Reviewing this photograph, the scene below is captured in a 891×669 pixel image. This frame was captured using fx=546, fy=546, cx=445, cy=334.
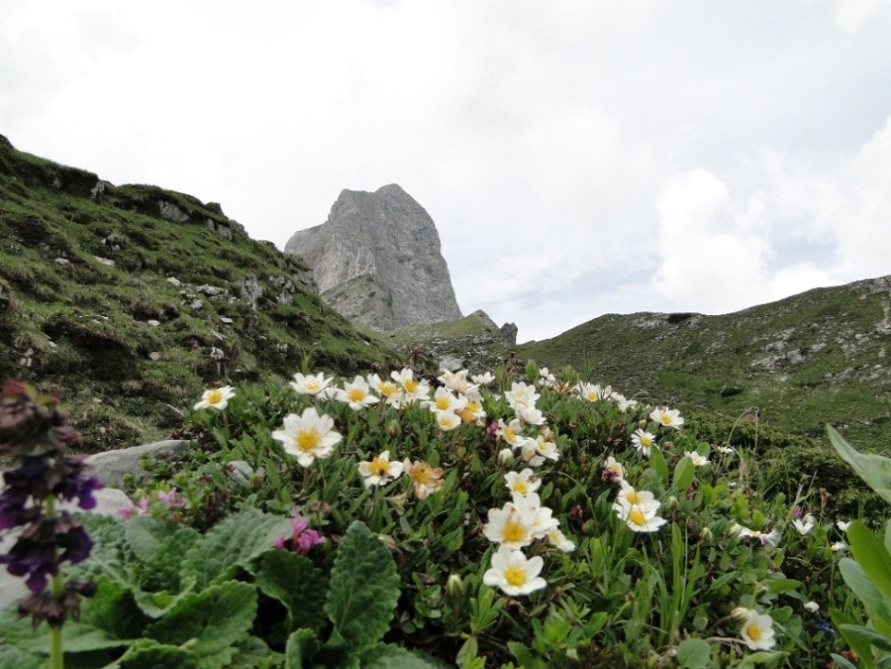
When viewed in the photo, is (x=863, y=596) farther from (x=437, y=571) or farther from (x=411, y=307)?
(x=411, y=307)

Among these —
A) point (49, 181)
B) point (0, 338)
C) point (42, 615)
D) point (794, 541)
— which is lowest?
point (794, 541)

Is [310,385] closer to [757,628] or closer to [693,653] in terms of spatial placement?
[693,653]

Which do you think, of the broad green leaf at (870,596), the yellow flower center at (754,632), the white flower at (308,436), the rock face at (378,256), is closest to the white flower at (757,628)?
the yellow flower center at (754,632)

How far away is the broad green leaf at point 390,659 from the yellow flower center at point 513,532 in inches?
20.5

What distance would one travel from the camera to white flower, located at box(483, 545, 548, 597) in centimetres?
188

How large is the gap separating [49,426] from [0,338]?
1208cm

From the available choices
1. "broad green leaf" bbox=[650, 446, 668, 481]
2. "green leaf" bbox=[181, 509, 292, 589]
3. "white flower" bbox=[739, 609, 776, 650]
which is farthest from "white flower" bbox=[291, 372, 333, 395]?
"white flower" bbox=[739, 609, 776, 650]

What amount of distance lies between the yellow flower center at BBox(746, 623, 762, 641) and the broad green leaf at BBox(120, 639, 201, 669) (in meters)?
1.93

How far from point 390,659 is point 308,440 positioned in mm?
900

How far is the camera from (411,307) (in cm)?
17012

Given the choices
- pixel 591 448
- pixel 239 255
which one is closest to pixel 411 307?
pixel 239 255

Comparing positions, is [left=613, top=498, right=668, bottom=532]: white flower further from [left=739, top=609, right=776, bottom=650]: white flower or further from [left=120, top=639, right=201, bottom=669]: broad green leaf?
[left=120, top=639, right=201, bottom=669]: broad green leaf

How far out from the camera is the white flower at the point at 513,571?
6.16 ft

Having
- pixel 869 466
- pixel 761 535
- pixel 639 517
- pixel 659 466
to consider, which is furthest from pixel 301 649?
pixel 761 535
